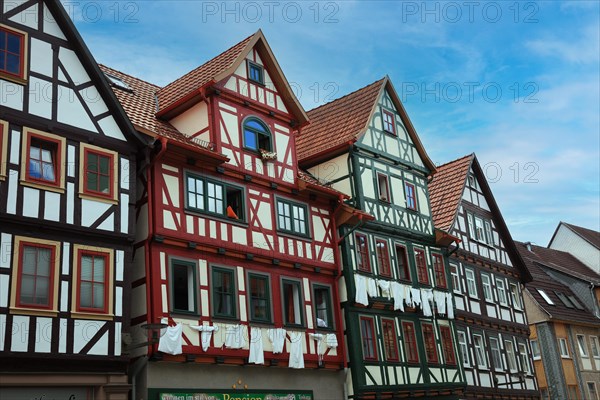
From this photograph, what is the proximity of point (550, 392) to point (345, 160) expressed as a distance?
841 inches

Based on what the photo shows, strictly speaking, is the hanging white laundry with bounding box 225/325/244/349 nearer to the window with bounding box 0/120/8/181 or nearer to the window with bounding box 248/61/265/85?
the window with bounding box 0/120/8/181

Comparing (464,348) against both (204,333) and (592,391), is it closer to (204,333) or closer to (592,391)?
(592,391)

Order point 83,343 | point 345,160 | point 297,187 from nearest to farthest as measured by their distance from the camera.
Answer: point 83,343, point 297,187, point 345,160

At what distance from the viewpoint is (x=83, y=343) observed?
18.2 metres

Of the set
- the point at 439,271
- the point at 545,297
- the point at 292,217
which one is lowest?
the point at 439,271

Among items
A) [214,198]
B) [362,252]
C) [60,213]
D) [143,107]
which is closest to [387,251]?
[362,252]

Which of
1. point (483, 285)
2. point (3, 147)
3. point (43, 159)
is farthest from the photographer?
point (483, 285)

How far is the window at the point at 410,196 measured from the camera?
32750 millimetres

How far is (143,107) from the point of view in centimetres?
2564

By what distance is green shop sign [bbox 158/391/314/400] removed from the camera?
20.2m

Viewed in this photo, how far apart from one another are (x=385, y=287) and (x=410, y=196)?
18.1 ft

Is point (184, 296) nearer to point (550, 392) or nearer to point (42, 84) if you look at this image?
point (42, 84)

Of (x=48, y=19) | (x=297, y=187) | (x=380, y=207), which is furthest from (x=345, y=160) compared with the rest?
(x=48, y=19)

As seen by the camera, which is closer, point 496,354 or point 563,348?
point 496,354
